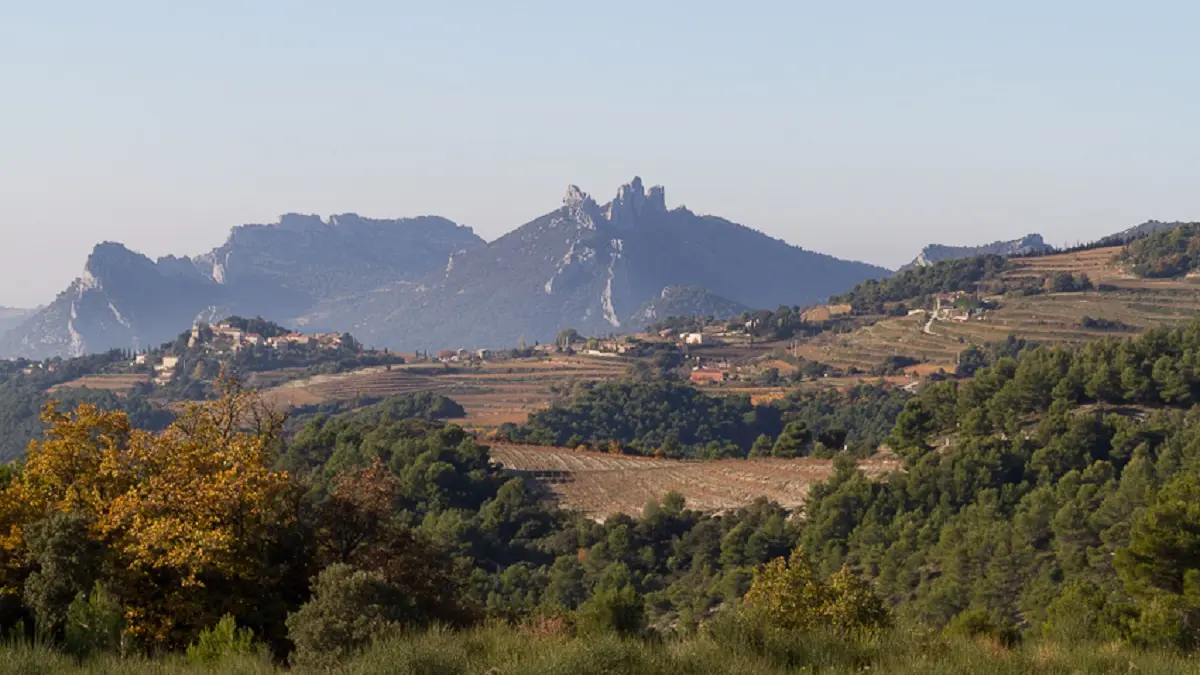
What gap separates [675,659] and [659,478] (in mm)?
49593

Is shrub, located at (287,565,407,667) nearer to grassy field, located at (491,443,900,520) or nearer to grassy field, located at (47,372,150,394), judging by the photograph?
grassy field, located at (491,443,900,520)

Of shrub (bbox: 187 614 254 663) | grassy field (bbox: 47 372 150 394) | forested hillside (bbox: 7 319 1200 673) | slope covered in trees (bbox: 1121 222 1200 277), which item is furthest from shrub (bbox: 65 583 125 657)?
grassy field (bbox: 47 372 150 394)

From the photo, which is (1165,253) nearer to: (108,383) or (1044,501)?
(1044,501)

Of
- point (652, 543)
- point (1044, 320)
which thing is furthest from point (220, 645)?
point (1044, 320)

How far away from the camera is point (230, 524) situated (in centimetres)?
1841

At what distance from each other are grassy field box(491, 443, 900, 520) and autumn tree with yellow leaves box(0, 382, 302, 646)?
38420 mm

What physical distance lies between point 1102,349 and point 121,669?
56.2m

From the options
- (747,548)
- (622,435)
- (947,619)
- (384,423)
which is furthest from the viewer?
(622,435)

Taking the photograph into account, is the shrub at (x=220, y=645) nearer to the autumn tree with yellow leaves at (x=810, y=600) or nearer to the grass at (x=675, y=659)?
the grass at (x=675, y=659)

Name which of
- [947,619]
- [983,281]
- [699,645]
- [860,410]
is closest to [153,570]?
[699,645]

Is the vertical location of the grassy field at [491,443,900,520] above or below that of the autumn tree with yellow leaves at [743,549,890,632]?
below

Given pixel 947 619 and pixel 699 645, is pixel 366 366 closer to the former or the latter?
pixel 947 619

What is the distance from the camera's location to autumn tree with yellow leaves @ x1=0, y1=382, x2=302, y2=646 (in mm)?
17516

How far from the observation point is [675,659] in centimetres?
1319
